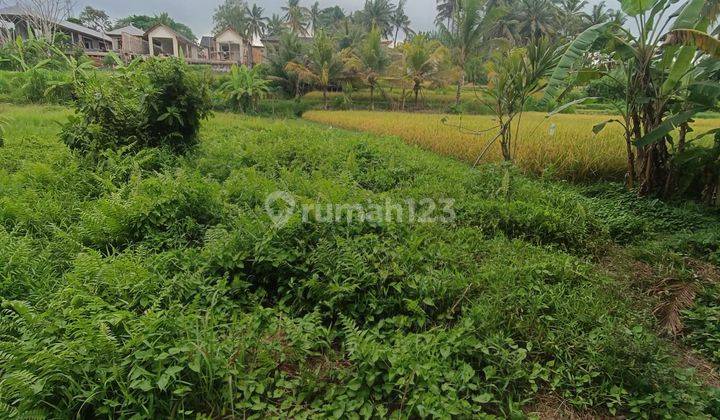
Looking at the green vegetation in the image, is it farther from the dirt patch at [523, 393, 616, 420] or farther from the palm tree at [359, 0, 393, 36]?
the palm tree at [359, 0, 393, 36]

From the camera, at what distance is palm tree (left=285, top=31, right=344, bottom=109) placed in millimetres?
19812

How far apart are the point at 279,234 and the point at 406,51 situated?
19.4 m

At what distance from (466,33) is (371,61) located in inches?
204

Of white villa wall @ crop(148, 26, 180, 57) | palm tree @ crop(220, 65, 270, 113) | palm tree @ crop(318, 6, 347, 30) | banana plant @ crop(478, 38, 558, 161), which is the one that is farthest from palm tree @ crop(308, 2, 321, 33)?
banana plant @ crop(478, 38, 558, 161)

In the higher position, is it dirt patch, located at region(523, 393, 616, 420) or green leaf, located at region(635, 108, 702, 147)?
green leaf, located at region(635, 108, 702, 147)

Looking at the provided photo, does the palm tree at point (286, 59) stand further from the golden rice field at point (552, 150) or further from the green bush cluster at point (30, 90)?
the golden rice field at point (552, 150)

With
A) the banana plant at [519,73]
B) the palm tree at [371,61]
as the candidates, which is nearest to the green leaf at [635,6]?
the banana plant at [519,73]

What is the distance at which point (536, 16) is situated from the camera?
34844 millimetres

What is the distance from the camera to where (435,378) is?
2.04 metres

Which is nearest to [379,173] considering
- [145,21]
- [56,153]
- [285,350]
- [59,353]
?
[285,350]

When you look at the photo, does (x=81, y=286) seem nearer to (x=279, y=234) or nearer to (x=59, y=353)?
(x=59, y=353)

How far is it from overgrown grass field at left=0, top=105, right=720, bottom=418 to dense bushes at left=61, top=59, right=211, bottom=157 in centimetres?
133

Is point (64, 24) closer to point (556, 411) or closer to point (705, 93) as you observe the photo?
point (705, 93)

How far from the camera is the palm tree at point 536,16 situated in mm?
34750
